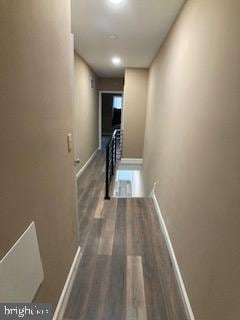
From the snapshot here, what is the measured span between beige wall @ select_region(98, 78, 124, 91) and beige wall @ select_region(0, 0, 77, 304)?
5.84 meters

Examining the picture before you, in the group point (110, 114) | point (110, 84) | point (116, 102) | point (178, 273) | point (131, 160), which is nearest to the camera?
point (178, 273)

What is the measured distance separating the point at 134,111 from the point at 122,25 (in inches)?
120

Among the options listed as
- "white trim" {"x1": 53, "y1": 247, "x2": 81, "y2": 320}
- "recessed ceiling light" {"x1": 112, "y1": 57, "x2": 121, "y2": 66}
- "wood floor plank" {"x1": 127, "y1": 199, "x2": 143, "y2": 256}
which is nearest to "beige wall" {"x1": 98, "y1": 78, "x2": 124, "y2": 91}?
"recessed ceiling light" {"x1": 112, "y1": 57, "x2": 121, "y2": 66}

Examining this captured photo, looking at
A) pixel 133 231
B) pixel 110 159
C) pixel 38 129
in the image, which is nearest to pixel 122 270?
pixel 133 231

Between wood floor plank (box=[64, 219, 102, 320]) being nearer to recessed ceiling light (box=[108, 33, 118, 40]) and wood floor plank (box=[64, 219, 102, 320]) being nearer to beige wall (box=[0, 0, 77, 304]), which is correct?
beige wall (box=[0, 0, 77, 304])

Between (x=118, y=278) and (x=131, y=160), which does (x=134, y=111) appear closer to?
(x=131, y=160)

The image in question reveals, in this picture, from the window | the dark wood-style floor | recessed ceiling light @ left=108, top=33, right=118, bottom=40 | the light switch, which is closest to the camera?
the dark wood-style floor

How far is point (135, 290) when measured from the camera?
1764 millimetres

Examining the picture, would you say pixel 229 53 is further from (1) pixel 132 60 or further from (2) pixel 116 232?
(1) pixel 132 60

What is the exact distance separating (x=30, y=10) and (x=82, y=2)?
147cm

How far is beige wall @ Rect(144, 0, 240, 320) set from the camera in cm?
104

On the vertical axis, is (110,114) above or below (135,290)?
above

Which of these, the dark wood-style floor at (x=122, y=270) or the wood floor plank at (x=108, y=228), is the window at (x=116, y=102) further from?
the dark wood-style floor at (x=122, y=270)

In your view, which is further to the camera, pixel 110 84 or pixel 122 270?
pixel 110 84
